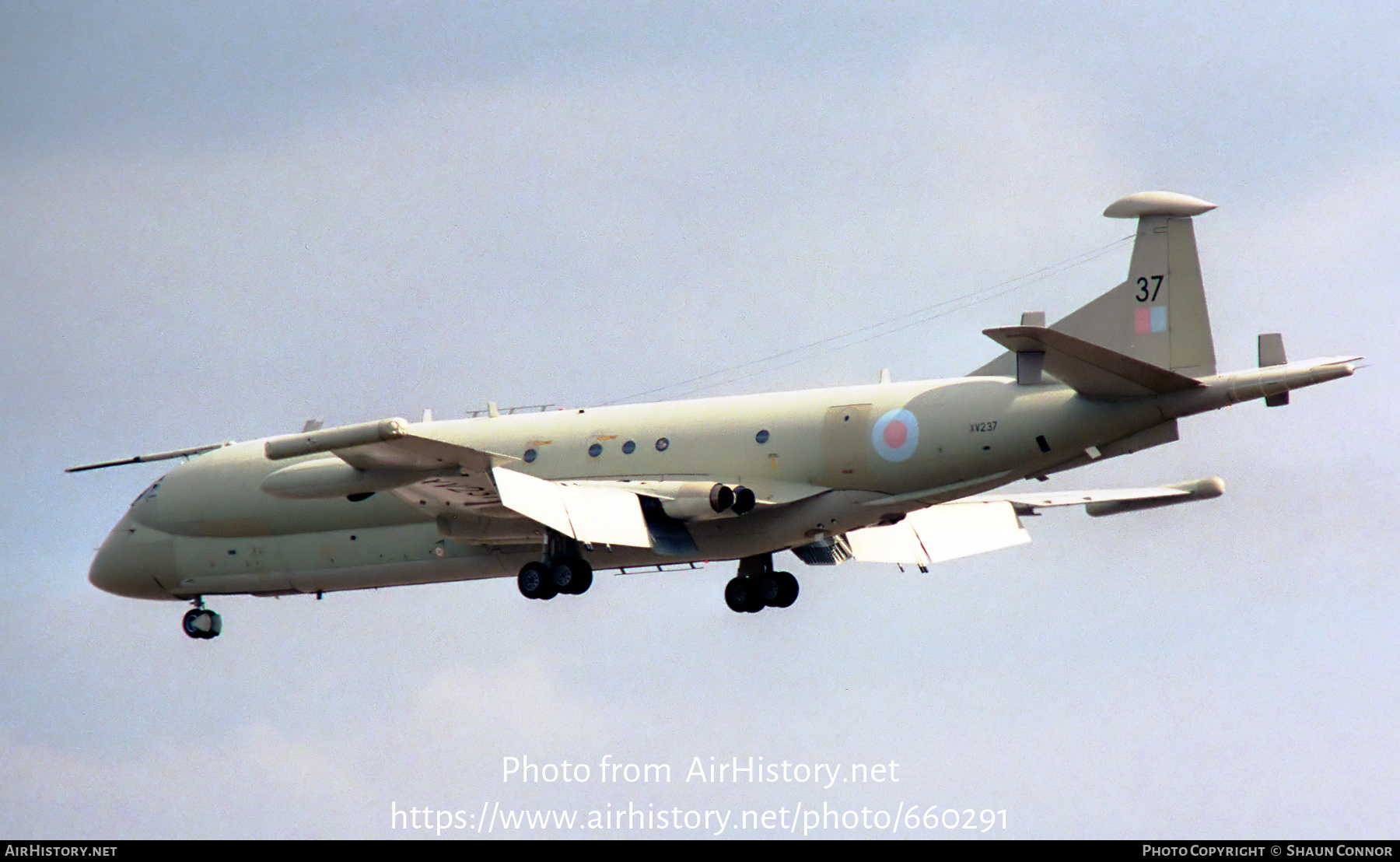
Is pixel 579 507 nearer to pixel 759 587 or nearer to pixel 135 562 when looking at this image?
pixel 759 587

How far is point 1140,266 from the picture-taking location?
1296 inches

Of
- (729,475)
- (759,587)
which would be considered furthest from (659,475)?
(759,587)

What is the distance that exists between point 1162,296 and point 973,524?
847 cm

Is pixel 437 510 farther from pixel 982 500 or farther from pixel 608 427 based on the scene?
pixel 982 500

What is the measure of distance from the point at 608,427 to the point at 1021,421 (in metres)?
8.47

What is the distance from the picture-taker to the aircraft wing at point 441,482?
1196 inches

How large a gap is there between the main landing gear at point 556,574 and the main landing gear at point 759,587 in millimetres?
4011

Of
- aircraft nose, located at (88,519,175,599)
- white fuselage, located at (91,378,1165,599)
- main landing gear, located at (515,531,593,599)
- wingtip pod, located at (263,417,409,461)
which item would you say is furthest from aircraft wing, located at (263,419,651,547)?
aircraft nose, located at (88,519,175,599)

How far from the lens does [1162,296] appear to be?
32.6 meters

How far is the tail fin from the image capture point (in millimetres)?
32250

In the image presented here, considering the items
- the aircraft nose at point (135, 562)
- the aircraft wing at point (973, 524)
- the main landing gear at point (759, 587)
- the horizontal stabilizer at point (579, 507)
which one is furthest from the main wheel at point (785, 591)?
the aircraft nose at point (135, 562)

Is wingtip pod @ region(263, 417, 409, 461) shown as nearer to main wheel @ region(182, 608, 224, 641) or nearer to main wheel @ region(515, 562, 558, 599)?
main wheel @ region(515, 562, 558, 599)
